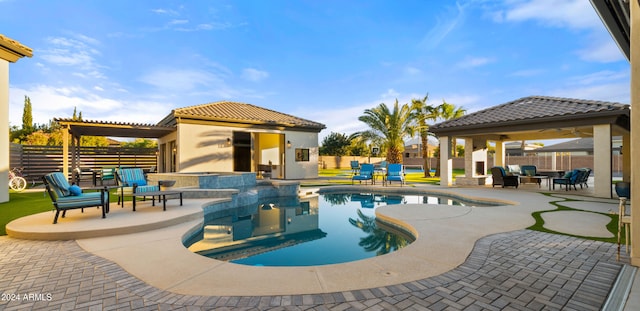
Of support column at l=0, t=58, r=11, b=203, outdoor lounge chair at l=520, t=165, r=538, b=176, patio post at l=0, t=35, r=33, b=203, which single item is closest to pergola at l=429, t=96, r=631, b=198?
outdoor lounge chair at l=520, t=165, r=538, b=176

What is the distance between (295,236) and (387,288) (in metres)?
3.47

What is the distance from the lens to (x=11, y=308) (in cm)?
238

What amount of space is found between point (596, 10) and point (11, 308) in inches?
310

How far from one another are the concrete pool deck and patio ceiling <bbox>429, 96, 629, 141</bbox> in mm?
5708

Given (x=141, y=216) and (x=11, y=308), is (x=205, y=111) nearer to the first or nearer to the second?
(x=141, y=216)

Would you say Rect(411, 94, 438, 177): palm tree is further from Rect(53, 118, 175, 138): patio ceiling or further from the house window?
Rect(53, 118, 175, 138): patio ceiling

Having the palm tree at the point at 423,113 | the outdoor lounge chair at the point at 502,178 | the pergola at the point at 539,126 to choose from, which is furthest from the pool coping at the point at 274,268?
the palm tree at the point at 423,113

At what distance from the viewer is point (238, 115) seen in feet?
A: 53.0

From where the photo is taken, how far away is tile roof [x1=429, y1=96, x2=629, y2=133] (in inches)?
400

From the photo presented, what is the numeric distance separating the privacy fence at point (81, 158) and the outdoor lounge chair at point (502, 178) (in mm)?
20360

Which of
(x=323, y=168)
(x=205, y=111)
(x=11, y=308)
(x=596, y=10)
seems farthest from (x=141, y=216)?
(x=323, y=168)

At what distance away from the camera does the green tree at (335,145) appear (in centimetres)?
3761

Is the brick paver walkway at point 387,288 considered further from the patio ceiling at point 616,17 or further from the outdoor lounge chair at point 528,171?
the outdoor lounge chair at point 528,171

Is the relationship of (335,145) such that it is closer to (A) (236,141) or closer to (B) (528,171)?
(A) (236,141)
